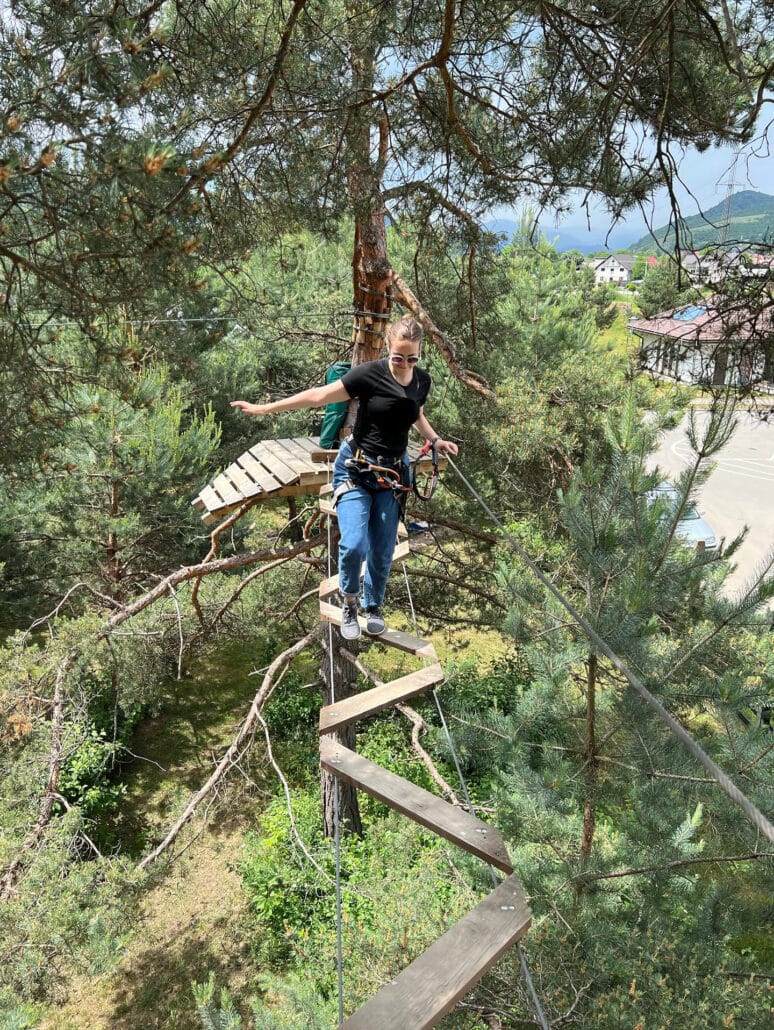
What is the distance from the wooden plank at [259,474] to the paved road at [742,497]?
874 cm

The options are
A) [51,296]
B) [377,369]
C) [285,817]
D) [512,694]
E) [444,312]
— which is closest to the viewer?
[377,369]

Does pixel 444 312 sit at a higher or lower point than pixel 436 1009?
higher

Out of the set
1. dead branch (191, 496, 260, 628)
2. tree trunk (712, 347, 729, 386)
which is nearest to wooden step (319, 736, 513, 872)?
tree trunk (712, 347, 729, 386)

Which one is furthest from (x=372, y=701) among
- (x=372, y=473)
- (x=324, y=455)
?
(x=324, y=455)

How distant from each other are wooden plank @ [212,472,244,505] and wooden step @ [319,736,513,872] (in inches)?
123

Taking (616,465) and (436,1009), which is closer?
(436,1009)

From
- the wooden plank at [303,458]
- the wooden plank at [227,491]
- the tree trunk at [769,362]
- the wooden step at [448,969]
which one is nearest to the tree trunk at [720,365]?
the tree trunk at [769,362]

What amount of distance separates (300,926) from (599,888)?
4.04m

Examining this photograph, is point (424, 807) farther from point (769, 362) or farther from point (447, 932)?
point (769, 362)

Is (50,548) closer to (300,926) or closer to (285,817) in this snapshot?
(285,817)

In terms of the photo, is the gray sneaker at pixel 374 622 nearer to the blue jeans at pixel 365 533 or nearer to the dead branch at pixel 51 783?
the blue jeans at pixel 365 533

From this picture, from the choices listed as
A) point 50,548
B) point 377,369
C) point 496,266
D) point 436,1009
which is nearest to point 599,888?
point 436,1009

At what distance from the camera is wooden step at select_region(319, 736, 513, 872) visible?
1.85 m

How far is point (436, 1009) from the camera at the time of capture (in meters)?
1.39
